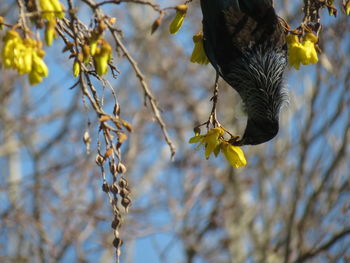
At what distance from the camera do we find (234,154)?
8.65 feet

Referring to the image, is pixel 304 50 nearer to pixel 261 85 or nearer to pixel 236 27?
pixel 261 85

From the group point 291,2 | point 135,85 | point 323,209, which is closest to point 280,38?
point 323,209

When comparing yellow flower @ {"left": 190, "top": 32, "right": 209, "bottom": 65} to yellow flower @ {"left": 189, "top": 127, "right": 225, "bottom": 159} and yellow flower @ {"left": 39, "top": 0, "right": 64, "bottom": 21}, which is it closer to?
yellow flower @ {"left": 189, "top": 127, "right": 225, "bottom": 159}

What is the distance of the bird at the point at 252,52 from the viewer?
3075mm

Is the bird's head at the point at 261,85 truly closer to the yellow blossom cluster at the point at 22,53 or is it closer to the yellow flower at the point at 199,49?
the yellow flower at the point at 199,49

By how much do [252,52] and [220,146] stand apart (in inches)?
25.6

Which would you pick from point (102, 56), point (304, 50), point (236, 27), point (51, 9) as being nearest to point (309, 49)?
point (304, 50)

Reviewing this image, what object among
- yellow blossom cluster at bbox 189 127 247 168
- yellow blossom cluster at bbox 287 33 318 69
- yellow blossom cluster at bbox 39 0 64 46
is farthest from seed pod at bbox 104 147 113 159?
yellow blossom cluster at bbox 287 33 318 69

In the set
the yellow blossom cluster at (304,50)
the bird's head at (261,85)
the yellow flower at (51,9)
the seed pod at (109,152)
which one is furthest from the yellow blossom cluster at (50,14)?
the bird's head at (261,85)

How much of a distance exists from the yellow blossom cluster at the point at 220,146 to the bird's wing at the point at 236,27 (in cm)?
53

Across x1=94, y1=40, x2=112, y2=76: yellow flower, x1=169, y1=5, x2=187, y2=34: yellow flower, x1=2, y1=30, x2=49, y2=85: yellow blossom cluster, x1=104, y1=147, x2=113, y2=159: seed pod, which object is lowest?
x1=104, y1=147, x2=113, y2=159: seed pod

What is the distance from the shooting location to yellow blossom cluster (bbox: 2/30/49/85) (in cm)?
208

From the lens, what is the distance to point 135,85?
917cm

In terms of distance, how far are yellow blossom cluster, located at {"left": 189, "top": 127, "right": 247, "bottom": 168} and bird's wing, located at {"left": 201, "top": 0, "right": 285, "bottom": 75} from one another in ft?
1.72
